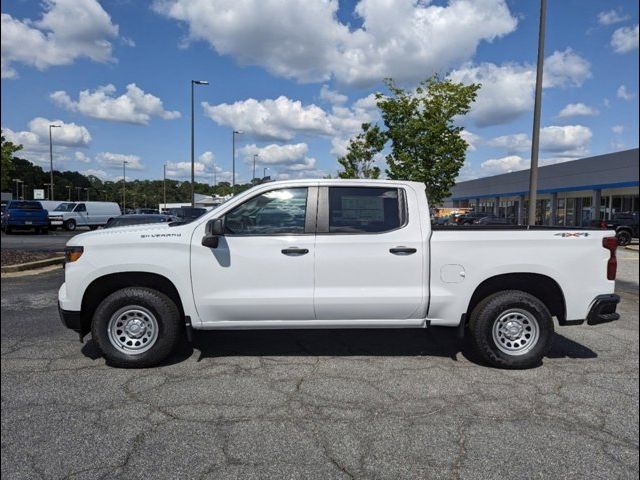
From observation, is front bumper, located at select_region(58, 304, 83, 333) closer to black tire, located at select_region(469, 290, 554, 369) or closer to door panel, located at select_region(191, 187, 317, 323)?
door panel, located at select_region(191, 187, 317, 323)

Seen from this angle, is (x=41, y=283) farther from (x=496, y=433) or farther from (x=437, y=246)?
(x=496, y=433)

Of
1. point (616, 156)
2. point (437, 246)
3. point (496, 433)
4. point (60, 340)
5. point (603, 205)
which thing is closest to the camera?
point (496, 433)

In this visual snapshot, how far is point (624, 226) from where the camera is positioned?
887 inches

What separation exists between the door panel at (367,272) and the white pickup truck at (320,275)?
0.01m

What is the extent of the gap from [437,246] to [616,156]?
32.4 m

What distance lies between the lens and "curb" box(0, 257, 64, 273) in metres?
10.6

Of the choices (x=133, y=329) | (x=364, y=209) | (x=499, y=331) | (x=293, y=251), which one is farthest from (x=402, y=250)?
(x=133, y=329)

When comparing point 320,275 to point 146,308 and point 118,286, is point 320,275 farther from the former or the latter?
point 118,286

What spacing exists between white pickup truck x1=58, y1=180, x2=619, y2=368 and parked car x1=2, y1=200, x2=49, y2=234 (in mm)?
23917

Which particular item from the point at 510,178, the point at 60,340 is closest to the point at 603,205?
the point at 510,178

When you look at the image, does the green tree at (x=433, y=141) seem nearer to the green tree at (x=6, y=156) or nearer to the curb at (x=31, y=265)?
the curb at (x=31, y=265)

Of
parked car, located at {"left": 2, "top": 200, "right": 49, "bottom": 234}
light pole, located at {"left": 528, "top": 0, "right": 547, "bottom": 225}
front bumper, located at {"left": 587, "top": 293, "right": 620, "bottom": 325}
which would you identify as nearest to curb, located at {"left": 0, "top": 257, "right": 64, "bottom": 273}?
front bumper, located at {"left": 587, "top": 293, "right": 620, "bottom": 325}

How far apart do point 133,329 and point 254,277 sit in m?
1.26

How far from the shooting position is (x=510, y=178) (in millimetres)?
49719
